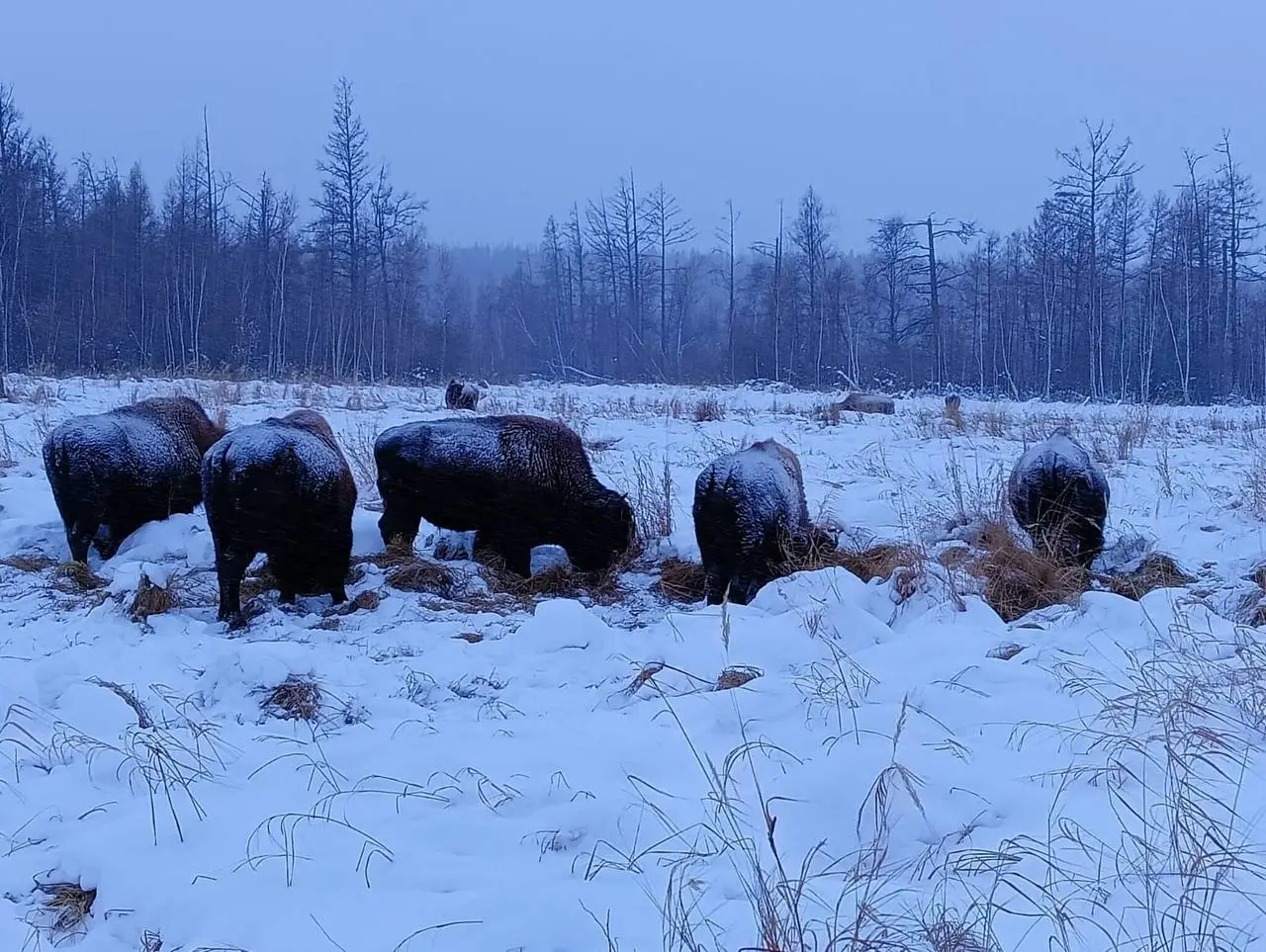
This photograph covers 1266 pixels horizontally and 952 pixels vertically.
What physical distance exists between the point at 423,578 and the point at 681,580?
6.40ft

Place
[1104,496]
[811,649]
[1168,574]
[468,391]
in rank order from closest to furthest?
[811,649]
[1168,574]
[1104,496]
[468,391]

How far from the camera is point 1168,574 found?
6582 mm

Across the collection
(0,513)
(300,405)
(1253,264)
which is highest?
(1253,264)

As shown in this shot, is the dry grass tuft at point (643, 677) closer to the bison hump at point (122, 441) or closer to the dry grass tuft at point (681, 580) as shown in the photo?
the dry grass tuft at point (681, 580)

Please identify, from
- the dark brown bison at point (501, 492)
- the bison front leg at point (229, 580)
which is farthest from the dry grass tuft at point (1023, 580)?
the bison front leg at point (229, 580)

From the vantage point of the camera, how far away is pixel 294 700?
4.36 metres

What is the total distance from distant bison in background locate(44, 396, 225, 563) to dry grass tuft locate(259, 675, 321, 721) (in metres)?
3.61

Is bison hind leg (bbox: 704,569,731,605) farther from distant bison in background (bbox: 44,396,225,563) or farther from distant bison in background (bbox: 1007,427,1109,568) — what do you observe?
distant bison in background (bbox: 44,396,225,563)

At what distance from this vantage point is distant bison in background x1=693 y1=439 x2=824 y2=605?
21.4 feet

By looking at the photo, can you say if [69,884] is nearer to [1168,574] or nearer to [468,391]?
[1168,574]

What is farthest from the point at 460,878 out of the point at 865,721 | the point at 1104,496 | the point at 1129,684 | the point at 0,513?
the point at 0,513

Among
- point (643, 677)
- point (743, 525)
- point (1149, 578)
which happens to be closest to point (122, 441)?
point (743, 525)

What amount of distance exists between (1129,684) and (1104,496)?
388 centimetres

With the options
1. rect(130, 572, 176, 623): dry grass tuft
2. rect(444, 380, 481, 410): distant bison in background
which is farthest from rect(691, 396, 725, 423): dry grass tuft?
rect(130, 572, 176, 623): dry grass tuft
